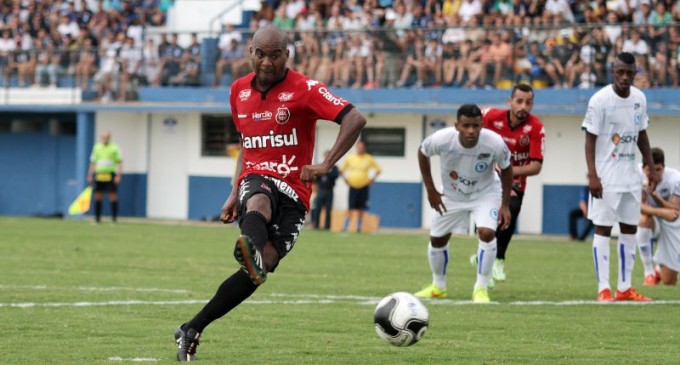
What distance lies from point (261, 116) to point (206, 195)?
28.2 meters

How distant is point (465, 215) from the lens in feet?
44.4

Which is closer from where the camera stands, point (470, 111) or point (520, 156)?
point (470, 111)

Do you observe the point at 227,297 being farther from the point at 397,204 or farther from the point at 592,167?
the point at 397,204

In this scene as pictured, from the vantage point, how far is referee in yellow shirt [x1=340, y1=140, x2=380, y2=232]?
30844mm

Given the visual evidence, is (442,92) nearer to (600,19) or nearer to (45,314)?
(600,19)

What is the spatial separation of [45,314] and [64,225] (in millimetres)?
19703

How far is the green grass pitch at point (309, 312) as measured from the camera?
909 centimetres

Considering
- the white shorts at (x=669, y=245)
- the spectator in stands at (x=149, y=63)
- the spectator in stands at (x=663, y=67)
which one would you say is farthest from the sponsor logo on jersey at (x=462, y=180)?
the spectator in stands at (x=149, y=63)

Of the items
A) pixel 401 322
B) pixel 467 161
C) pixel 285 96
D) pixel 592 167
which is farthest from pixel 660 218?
pixel 285 96

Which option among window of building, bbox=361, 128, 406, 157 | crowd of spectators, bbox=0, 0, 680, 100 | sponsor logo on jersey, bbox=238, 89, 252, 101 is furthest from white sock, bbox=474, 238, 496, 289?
window of building, bbox=361, 128, 406, 157

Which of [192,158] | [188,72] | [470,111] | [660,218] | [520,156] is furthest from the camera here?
[192,158]

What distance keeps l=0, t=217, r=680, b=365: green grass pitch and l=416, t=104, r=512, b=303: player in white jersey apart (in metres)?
0.47

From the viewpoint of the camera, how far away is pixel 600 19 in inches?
1211

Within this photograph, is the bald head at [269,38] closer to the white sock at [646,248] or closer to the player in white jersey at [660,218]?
the player in white jersey at [660,218]
